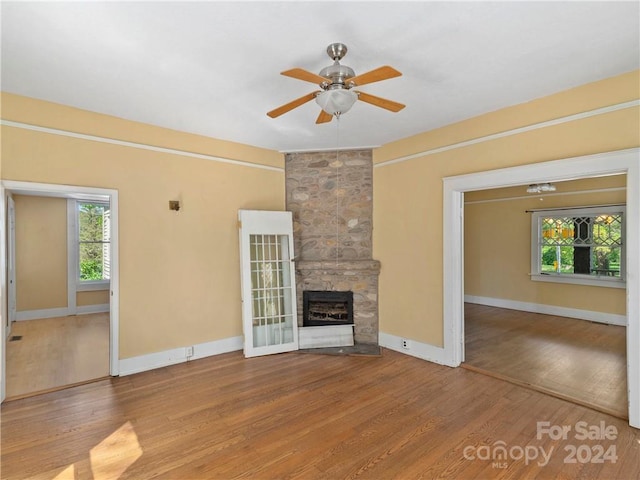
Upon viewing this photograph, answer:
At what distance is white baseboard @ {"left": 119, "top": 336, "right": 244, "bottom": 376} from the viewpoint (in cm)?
363

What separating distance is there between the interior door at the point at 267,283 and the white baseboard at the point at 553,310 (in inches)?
206

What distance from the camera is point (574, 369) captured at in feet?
12.3

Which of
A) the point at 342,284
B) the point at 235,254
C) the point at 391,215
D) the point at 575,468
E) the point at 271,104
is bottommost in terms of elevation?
the point at 575,468

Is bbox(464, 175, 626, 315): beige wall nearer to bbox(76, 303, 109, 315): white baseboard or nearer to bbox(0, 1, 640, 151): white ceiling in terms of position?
bbox(0, 1, 640, 151): white ceiling

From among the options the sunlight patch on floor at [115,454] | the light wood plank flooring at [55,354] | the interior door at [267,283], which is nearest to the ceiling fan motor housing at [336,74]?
the interior door at [267,283]

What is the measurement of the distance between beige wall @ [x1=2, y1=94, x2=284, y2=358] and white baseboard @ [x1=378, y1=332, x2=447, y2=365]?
6.88 feet

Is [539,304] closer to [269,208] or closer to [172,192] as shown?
[269,208]

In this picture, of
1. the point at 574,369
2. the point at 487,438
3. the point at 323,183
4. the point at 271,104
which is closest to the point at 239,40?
the point at 271,104

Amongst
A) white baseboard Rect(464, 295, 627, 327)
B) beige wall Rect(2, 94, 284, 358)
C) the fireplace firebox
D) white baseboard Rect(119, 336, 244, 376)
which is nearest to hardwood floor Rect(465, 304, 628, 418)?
white baseboard Rect(464, 295, 627, 327)

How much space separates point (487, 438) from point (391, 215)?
9.12ft

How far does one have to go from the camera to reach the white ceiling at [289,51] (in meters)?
1.94

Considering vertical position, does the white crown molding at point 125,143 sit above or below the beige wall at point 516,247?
above

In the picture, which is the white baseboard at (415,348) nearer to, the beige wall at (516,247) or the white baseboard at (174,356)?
the white baseboard at (174,356)

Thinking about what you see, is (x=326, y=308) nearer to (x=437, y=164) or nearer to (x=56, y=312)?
(x=437, y=164)
